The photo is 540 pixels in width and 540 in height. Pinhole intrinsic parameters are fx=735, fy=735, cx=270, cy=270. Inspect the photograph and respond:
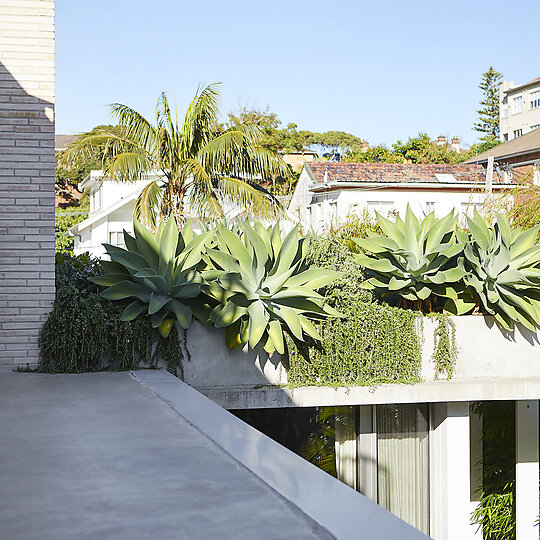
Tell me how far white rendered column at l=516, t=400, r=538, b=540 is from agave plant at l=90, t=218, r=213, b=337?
378cm

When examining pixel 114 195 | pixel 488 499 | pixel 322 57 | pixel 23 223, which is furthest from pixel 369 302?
pixel 322 57

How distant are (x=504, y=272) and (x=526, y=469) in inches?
85.6

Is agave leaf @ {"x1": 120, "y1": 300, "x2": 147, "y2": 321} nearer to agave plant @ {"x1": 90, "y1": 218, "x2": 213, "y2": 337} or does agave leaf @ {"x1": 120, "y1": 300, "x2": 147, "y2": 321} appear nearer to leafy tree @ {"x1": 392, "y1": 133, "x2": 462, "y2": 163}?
agave plant @ {"x1": 90, "y1": 218, "x2": 213, "y2": 337}

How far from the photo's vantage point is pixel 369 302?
711 centimetres

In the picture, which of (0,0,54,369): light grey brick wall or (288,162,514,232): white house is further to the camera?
(288,162,514,232): white house

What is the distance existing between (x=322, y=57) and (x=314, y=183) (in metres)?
25.7

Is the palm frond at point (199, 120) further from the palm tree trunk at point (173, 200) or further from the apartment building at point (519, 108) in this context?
the apartment building at point (519, 108)

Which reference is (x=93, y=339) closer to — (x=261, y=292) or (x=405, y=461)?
(x=261, y=292)

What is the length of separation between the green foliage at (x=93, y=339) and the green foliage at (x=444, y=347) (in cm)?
247

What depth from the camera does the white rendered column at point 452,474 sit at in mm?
7102

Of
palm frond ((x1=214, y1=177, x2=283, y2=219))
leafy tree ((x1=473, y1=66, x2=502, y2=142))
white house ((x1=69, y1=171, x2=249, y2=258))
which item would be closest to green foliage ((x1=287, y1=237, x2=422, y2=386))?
palm frond ((x1=214, y1=177, x2=283, y2=219))

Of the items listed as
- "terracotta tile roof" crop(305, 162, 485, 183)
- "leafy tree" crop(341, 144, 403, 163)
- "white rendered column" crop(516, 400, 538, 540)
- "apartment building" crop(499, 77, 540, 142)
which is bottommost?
"white rendered column" crop(516, 400, 538, 540)

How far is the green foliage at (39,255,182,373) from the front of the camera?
6348 millimetres

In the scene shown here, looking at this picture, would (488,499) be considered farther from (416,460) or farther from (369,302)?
(369,302)
